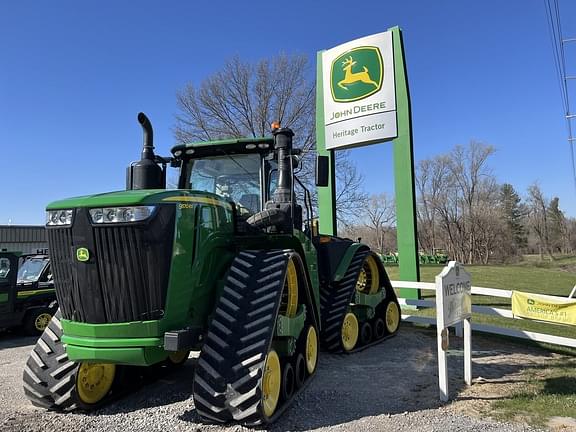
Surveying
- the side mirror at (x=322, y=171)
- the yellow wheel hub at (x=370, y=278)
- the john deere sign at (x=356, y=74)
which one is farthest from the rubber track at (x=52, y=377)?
the john deere sign at (x=356, y=74)

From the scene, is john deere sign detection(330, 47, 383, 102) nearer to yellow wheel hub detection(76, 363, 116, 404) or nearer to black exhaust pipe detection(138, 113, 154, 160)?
black exhaust pipe detection(138, 113, 154, 160)

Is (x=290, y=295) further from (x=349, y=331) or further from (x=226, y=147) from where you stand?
(x=349, y=331)

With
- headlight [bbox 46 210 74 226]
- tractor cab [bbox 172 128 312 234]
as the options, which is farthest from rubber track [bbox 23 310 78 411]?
tractor cab [bbox 172 128 312 234]

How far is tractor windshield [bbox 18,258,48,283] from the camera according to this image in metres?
10.6

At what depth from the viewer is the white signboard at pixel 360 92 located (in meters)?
11.2

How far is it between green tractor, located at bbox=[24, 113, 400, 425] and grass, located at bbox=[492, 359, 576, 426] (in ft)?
7.05

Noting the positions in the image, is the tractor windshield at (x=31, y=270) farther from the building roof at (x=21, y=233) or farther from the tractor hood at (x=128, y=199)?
the building roof at (x=21, y=233)

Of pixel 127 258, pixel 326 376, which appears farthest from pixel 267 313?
pixel 326 376

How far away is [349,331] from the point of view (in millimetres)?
7324

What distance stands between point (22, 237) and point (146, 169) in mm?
32619

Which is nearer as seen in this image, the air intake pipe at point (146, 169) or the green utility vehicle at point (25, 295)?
the air intake pipe at point (146, 169)

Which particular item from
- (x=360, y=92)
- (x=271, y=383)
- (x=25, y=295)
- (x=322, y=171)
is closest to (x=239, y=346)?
(x=271, y=383)

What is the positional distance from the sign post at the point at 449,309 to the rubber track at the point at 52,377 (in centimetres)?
371

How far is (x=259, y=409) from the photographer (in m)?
3.85
